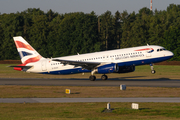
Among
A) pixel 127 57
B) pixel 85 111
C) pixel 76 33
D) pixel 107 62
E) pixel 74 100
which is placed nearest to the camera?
pixel 85 111

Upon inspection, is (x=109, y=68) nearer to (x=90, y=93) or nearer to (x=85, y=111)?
(x=90, y=93)

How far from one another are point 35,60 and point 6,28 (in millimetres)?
93124

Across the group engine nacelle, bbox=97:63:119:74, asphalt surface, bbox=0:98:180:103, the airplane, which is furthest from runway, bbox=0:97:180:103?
the airplane

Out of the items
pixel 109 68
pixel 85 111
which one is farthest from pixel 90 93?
pixel 109 68

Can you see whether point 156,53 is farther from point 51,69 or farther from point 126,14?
point 126,14

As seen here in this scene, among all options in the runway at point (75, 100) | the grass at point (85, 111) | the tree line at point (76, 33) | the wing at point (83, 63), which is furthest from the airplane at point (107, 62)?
the tree line at point (76, 33)

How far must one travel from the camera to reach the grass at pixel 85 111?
61.5 feet

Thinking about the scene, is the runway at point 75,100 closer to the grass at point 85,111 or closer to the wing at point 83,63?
the grass at point 85,111

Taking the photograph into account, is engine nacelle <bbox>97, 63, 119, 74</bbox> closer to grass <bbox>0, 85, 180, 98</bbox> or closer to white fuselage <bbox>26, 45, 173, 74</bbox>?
white fuselage <bbox>26, 45, 173, 74</bbox>

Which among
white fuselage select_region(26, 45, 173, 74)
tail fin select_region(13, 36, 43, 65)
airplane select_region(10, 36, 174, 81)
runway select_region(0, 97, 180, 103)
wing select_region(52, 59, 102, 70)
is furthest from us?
tail fin select_region(13, 36, 43, 65)

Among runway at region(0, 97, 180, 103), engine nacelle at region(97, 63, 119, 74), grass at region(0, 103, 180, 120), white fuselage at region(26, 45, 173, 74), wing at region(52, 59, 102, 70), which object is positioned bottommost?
grass at region(0, 103, 180, 120)

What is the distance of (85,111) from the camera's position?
2077 centimetres

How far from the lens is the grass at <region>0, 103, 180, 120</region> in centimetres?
1873

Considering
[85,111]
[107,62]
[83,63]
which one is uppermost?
[107,62]
